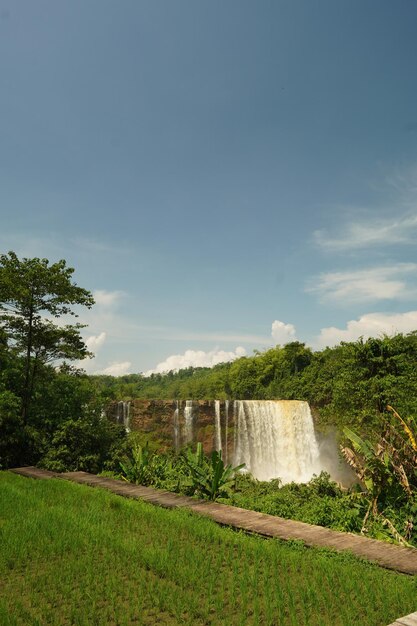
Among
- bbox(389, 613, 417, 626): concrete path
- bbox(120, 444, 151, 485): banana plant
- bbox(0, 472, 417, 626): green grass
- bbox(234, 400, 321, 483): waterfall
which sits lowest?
bbox(234, 400, 321, 483): waterfall

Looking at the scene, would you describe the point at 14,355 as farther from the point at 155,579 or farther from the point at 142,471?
the point at 155,579

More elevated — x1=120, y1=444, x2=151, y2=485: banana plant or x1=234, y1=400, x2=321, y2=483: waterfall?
x1=120, y1=444, x2=151, y2=485: banana plant

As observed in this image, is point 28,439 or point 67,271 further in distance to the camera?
point 67,271

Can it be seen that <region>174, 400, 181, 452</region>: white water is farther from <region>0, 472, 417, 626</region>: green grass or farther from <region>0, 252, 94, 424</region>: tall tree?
<region>0, 472, 417, 626</region>: green grass

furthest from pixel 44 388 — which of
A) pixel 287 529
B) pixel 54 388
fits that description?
pixel 287 529

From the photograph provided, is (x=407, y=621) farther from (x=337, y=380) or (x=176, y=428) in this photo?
(x=176, y=428)

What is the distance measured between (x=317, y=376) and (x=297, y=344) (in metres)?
20.6

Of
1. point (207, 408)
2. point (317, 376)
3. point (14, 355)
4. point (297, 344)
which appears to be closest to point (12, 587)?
point (14, 355)

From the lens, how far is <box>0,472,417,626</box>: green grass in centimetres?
362

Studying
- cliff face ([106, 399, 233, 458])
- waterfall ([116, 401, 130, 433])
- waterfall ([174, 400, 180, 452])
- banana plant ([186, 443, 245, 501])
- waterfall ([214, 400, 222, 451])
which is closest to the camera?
banana plant ([186, 443, 245, 501])

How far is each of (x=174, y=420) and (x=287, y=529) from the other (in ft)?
80.6

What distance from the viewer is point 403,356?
20859 mm

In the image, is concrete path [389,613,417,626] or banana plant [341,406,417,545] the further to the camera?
banana plant [341,406,417,545]

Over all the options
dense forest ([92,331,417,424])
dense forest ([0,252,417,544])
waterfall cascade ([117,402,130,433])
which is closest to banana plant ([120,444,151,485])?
dense forest ([0,252,417,544])
